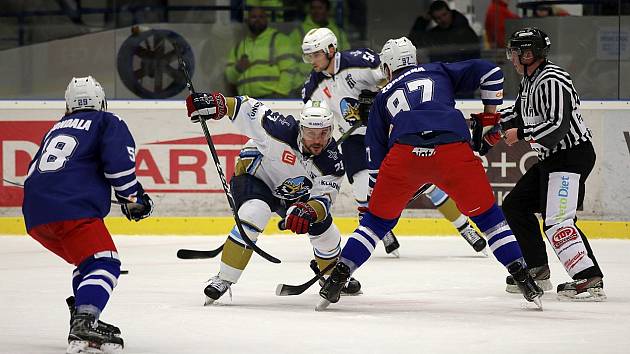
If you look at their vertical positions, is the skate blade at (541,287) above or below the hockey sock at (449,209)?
above

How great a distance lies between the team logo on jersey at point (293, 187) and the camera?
18.8 feet

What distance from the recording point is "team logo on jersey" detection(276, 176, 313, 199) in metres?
5.74

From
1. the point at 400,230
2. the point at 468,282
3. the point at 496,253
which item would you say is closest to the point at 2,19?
the point at 400,230

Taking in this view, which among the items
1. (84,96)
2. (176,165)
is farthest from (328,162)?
(176,165)

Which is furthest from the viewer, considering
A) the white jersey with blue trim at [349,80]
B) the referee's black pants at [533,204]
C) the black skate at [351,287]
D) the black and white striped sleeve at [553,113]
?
the white jersey with blue trim at [349,80]

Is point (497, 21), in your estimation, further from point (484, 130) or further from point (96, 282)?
point (96, 282)

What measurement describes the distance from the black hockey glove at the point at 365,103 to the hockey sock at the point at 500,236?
172 centimetres

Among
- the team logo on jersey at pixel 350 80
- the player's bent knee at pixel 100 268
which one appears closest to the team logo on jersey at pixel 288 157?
the player's bent knee at pixel 100 268

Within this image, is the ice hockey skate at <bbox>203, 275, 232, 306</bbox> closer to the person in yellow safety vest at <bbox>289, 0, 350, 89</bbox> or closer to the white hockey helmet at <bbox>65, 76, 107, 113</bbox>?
the white hockey helmet at <bbox>65, 76, 107, 113</bbox>

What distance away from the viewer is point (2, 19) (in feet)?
29.3

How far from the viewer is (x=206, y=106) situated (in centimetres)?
549

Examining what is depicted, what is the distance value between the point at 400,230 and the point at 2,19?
3.10 m

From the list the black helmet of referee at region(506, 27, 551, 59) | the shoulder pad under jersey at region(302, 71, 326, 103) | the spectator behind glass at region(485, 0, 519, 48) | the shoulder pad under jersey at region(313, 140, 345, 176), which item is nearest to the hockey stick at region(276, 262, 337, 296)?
the shoulder pad under jersey at region(313, 140, 345, 176)

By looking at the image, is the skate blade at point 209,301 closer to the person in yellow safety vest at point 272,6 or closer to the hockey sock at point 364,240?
the hockey sock at point 364,240
